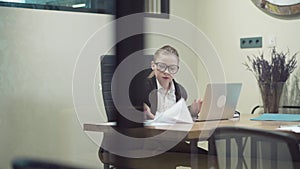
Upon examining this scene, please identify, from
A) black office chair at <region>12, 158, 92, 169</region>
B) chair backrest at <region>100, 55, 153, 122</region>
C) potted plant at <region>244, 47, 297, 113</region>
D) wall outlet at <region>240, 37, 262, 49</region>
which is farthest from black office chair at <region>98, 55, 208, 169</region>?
black office chair at <region>12, 158, 92, 169</region>

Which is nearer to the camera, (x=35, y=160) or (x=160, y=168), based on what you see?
(x=35, y=160)

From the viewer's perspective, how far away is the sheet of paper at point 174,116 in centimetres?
225

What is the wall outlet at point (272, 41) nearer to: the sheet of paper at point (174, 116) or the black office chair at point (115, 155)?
the black office chair at point (115, 155)

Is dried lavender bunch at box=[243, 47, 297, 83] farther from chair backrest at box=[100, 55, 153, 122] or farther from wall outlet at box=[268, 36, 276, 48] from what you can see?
chair backrest at box=[100, 55, 153, 122]

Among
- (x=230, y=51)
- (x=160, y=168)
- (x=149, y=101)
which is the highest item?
(x=230, y=51)

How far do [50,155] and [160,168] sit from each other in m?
0.61

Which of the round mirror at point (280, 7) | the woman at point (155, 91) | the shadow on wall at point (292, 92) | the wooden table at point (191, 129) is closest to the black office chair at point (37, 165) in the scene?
the wooden table at point (191, 129)

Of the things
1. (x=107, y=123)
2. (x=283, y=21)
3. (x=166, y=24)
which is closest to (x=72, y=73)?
(x=107, y=123)

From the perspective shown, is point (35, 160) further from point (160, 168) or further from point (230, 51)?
point (230, 51)

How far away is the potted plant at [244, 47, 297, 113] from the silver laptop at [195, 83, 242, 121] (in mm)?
584

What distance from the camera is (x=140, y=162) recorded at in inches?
100

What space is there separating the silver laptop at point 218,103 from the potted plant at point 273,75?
584 millimetres

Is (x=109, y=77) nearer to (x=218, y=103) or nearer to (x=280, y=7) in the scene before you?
(x=218, y=103)

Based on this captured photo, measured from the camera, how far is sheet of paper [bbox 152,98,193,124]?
2.25 metres
